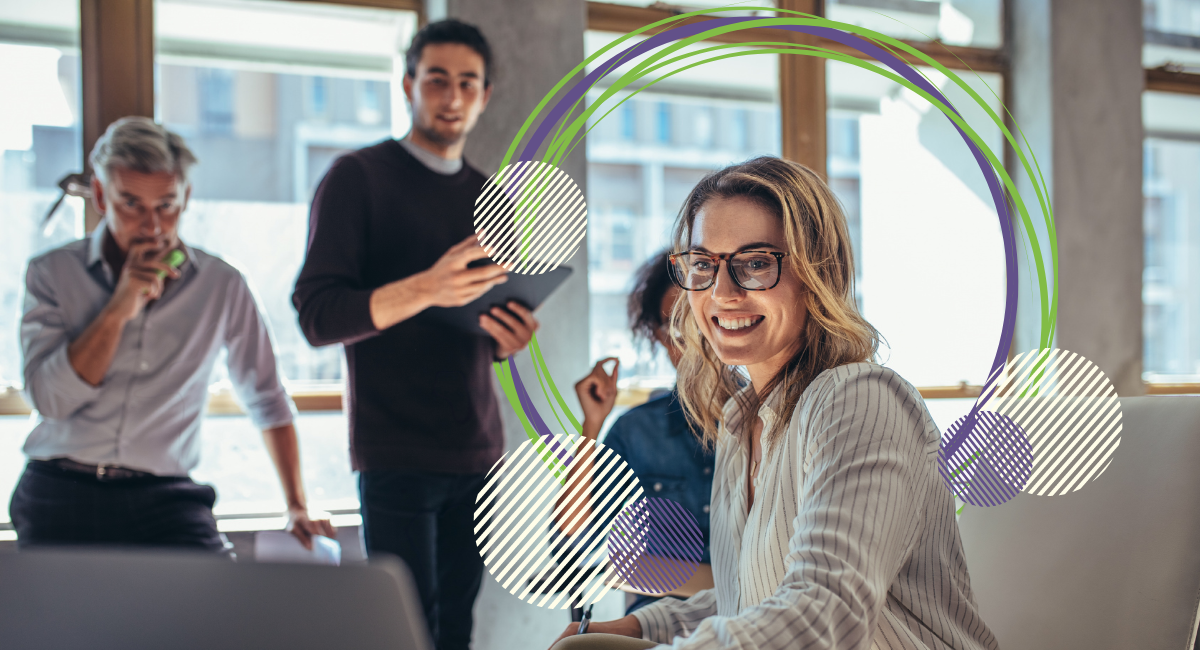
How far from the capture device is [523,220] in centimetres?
200

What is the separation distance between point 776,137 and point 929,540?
2634mm

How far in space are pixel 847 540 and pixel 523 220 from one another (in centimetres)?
134

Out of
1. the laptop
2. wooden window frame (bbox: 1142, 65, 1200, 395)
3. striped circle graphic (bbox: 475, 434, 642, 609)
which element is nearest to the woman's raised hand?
striped circle graphic (bbox: 475, 434, 642, 609)

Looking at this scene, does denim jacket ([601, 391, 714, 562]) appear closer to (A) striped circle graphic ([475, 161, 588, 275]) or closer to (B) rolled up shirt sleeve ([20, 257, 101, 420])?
(A) striped circle graphic ([475, 161, 588, 275])

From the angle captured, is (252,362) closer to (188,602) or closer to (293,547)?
(293,547)

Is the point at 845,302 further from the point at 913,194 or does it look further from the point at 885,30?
the point at 885,30

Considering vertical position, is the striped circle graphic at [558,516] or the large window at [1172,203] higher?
the large window at [1172,203]

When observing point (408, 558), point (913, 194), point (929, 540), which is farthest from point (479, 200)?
point (913, 194)

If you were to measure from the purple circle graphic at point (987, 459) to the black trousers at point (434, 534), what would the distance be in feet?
3.95

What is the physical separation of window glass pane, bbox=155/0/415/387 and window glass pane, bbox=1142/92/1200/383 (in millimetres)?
3922

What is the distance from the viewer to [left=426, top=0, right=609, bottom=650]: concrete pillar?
2814mm

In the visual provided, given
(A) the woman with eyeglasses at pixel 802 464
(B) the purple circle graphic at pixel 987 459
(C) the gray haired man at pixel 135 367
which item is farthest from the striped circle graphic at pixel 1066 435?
(C) the gray haired man at pixel 135 367

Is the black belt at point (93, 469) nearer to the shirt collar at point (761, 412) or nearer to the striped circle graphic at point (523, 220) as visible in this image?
the striped circle graphic at point (523, 220)

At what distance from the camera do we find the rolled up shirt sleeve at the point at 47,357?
206 cm
